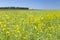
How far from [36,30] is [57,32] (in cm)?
49

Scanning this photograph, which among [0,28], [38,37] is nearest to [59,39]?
[38,37]

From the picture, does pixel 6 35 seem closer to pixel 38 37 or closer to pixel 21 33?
pixel 21 33

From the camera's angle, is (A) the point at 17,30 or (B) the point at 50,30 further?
(B) the point at 50,30

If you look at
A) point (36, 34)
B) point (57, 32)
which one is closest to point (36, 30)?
point (36, 34)

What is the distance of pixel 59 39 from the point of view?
4.34m

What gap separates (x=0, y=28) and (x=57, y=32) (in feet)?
4.11

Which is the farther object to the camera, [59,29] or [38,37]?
[59,29]

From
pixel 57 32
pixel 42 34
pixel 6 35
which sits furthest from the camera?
pixel 57 32

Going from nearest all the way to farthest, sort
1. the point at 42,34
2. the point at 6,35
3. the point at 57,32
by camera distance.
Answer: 1. the point at 6,35
2. the point at 42,34
3. the point at 57,32

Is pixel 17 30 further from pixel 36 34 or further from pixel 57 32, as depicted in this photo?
pixel 57 32

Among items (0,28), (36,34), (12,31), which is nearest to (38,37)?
(36,34)

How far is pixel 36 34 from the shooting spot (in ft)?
13.8

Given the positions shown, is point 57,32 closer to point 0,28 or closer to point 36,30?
point 36,30

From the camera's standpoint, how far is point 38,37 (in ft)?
13.1
